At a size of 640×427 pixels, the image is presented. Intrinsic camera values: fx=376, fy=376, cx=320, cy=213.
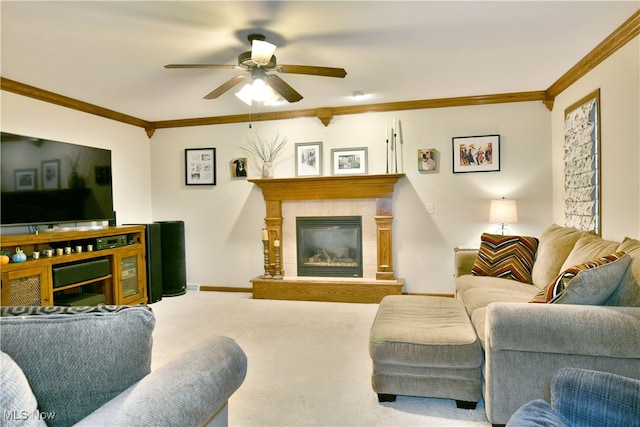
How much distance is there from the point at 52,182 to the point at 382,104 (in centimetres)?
364

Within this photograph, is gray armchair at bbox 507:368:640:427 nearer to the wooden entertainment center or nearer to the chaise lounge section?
the chaise lounge section

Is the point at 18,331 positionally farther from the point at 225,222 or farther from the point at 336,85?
the point at 225,222

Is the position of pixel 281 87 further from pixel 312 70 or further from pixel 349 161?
pixel 349 161

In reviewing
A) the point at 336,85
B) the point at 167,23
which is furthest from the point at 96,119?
the point at 336,85

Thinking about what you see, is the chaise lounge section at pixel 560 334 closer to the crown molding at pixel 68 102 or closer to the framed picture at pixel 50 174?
the framed picture at pixel 50 174

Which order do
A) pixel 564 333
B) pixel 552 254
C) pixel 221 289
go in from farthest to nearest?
1. pixel 221 289
2. pixel 552 254
3. pixel 564 333

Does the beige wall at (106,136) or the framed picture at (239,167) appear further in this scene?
the framed picture at (239,167)

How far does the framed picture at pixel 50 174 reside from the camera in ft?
11.8

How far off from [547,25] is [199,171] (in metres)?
4.24

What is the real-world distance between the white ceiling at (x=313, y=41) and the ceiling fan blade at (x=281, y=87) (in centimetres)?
27

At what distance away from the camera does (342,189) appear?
462cm

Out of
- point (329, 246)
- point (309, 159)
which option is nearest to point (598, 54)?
point (309, 159)

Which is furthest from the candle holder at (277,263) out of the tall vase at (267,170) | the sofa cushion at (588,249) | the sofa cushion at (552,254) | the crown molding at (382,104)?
the sofa cushion at (588,249)

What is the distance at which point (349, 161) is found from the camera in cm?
474
